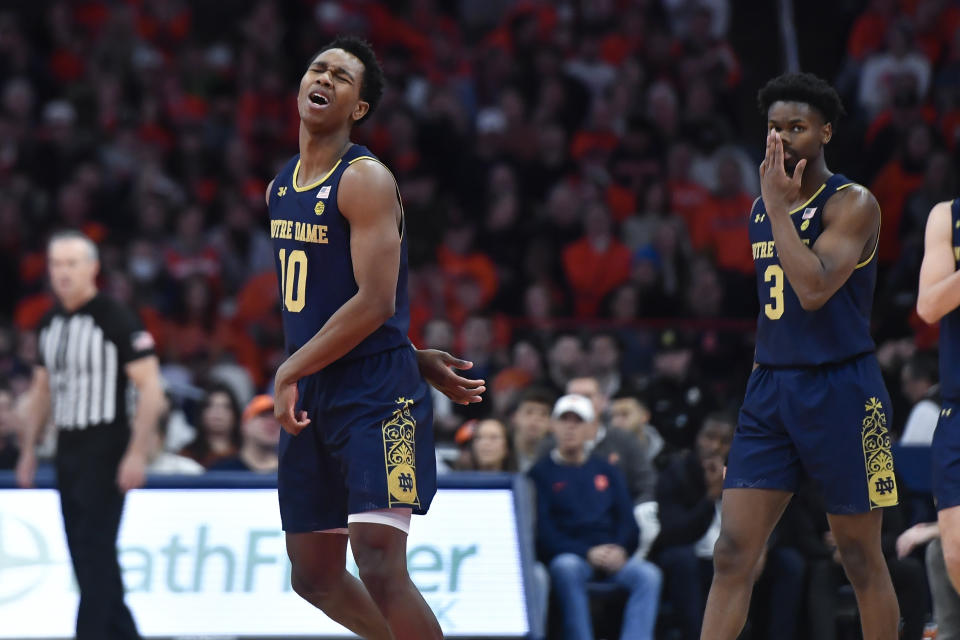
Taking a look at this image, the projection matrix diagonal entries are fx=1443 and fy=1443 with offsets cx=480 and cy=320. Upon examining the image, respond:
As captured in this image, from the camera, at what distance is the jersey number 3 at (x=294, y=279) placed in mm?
4781

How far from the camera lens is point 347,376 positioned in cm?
475

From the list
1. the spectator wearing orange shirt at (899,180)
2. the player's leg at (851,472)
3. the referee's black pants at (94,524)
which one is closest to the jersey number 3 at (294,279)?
the player's leg at (851,472)

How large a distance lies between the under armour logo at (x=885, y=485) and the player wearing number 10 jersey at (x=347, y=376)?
5.17ft

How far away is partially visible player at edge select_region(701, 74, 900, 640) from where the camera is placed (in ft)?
16.5

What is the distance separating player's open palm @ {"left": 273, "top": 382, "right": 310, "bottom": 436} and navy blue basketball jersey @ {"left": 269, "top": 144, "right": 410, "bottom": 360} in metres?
0.22

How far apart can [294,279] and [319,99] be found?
23.7 inches

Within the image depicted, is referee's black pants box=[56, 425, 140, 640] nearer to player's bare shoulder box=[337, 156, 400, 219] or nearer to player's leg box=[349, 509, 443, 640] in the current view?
player's leg box=[349, 509, 443, 640]

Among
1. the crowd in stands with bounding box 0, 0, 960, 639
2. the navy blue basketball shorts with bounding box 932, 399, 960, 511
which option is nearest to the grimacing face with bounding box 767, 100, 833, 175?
the navy blue basketball shorts with bounding box 932, 399, 960, 511

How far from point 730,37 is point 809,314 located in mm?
10230

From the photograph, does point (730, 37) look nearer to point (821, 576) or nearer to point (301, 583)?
point (821, 576)

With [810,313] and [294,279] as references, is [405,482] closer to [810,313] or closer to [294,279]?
[294,279]

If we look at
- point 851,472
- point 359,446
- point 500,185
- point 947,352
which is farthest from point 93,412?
point 500,185

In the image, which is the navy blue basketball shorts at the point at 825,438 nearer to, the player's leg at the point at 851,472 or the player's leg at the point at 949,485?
the player's leg at the point at 851,472

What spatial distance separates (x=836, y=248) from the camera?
5.02 metres
